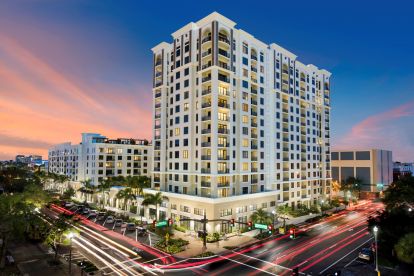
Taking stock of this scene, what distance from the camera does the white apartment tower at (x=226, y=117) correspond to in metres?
56.5

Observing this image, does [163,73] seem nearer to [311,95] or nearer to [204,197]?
[204,197]

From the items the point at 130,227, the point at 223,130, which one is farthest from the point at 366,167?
the point at 130,227

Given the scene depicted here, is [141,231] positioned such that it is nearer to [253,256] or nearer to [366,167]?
[253,256]

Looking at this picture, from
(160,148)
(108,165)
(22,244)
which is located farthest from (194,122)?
(108,165)

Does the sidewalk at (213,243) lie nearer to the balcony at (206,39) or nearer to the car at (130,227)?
the car at (130,227)

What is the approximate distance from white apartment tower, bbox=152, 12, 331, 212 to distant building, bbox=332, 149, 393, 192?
153 ft

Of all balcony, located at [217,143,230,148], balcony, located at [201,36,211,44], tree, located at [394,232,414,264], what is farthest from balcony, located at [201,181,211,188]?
tree, located at [394,232,414,264]

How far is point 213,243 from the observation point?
47.1m

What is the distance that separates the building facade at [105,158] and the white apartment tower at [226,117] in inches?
1620

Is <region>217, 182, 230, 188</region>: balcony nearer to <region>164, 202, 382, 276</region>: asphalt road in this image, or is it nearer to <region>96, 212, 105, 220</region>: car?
<region>164, 202, 382, 276</region>: asphalt road

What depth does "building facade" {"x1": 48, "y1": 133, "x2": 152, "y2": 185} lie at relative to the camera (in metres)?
100

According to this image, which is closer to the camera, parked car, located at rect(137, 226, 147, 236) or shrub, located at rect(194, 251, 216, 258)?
shrub, located at rect(194, 251, 216, 258)

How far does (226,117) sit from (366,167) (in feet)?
282

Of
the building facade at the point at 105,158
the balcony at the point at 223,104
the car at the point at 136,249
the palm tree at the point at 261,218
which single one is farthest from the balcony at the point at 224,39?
the building facade at the point at 105,158
